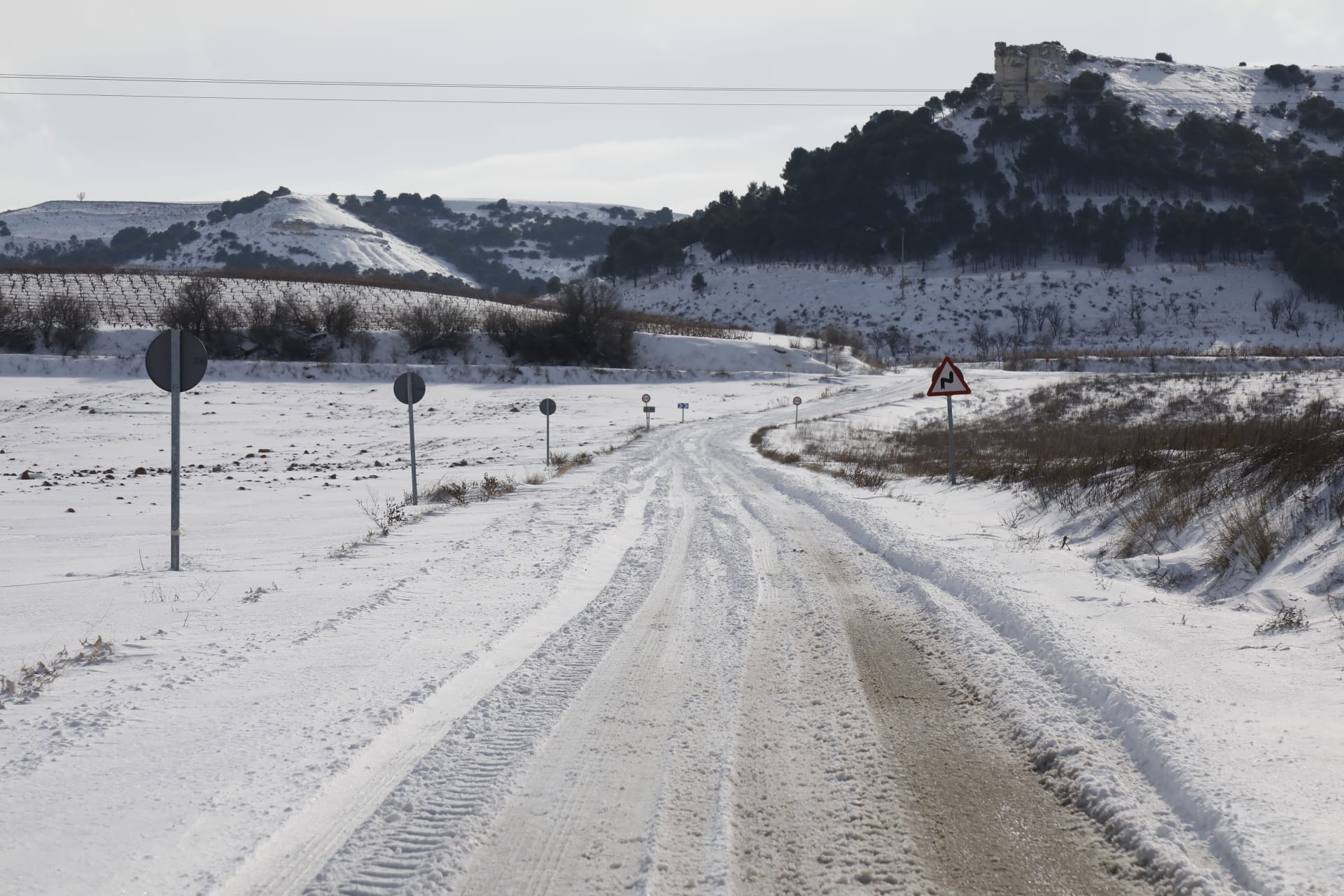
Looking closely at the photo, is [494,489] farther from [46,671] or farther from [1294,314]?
[1294,314]

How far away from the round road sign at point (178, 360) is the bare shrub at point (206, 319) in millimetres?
66224

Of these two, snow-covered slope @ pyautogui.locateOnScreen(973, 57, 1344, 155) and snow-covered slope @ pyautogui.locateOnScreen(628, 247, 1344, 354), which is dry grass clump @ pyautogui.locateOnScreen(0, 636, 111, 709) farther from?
snow-covered slope @ pyautogui.locateOnScreen(973, 57, 1344, 155)

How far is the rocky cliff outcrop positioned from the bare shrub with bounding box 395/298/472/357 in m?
110

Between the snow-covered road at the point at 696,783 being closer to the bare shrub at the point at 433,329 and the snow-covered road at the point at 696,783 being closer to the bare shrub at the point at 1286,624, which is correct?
the bare shrub at the point at 1286,624

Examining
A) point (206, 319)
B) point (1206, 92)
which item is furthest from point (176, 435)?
point (1206, 92)

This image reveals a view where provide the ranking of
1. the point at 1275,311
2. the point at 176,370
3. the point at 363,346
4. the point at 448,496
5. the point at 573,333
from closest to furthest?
the point at 176,370 < the point at 448,496 < the point at 363,346 < the point at 573,333 < the point at 1275,311

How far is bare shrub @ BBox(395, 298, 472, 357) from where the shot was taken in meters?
75.2

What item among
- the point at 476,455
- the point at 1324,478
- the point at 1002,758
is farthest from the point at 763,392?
the point at 1002,758

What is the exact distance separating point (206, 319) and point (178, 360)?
7016 cm

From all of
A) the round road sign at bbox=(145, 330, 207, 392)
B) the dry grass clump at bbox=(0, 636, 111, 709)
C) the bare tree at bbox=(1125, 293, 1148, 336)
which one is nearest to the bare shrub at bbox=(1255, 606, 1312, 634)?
the dry grass clump at bbox=(0, 636, 111, 709)

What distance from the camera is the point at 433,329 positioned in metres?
75.3

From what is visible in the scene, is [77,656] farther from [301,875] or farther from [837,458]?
[837,458]

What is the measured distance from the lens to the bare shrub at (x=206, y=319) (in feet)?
231

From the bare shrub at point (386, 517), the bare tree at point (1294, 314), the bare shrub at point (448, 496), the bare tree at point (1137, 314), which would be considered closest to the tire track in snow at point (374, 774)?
the bare shrub at point (386, 517)
